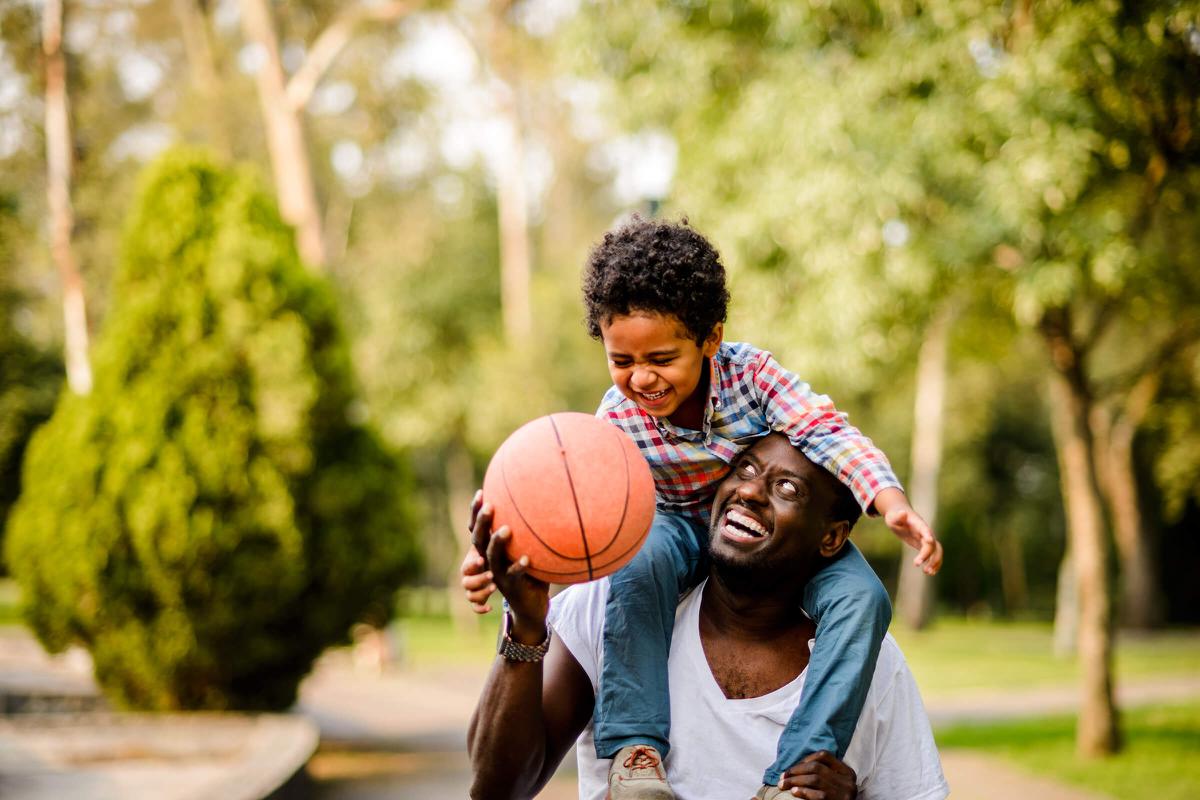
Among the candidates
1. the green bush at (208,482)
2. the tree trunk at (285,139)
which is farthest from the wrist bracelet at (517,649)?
the tree trunk at (285,139)

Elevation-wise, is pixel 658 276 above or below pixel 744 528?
above

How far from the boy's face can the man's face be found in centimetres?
26

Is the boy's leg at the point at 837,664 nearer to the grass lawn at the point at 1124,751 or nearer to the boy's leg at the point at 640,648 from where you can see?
the boy's leg at the point at 640,648

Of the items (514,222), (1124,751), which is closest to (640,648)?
(1124,751)

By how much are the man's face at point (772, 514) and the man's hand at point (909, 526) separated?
0.13 metres

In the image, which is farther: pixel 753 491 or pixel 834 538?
pixel 834 538

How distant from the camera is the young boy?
2713 mm

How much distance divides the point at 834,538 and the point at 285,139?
47.4 ft

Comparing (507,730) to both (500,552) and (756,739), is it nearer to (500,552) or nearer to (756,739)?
(500,552)

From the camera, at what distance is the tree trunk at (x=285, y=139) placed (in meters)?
15.5

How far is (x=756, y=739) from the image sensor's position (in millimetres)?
2793

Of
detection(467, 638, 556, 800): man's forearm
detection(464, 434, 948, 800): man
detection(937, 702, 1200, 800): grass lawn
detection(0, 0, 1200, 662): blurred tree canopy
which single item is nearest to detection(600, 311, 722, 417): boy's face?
detection(464, 434, 948, 800): man

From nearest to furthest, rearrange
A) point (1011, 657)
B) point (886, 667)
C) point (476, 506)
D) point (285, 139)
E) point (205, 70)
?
point (476, 506)
point (886, 667)
point (285, 139)
point (1011, 657)
point (205, 70)

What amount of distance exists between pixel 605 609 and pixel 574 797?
23.9ft
